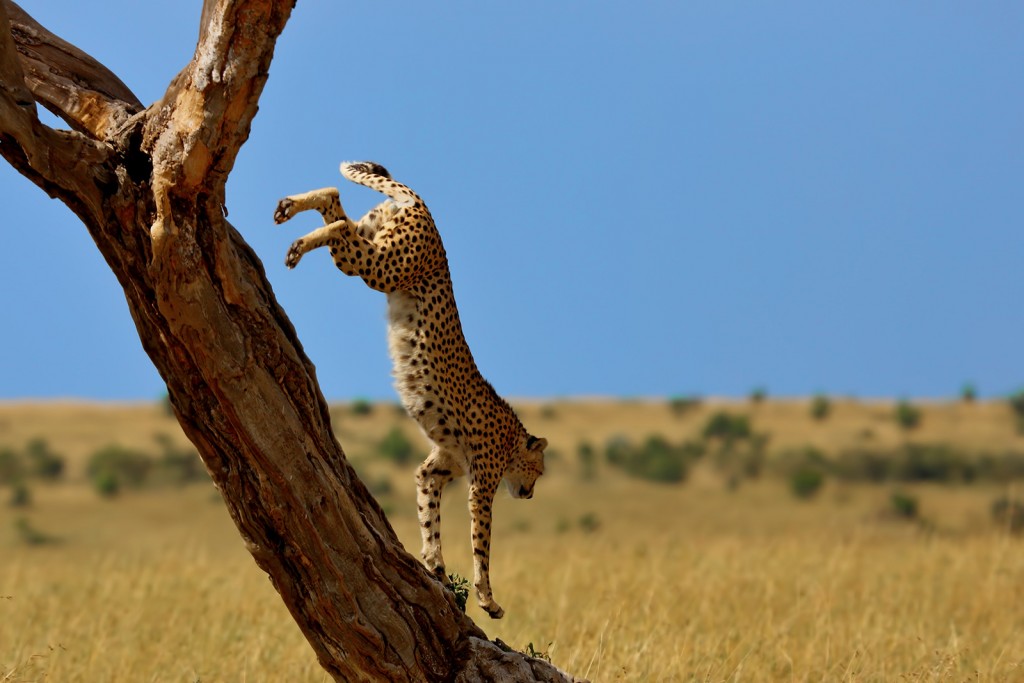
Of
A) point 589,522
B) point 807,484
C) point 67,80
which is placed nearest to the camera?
point 67,80

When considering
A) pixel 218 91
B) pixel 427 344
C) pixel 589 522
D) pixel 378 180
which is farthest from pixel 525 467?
pixel 589 522

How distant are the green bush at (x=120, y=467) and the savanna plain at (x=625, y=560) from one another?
64mm

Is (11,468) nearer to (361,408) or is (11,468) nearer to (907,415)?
(361,408)

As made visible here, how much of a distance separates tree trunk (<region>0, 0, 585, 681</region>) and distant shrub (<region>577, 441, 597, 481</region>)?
2861 centimetres

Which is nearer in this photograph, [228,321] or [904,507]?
[228,321]

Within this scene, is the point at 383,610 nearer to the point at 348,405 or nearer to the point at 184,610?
the point at 184,610

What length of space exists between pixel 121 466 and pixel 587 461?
1247cm

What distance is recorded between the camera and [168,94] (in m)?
4.30

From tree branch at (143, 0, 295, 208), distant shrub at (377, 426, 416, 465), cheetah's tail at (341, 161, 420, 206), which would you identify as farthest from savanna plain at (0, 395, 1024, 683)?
tree branch at (143, 0, 295, 208)

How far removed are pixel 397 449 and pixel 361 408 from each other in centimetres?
479

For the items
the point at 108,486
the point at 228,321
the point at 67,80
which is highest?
the point at 108,486

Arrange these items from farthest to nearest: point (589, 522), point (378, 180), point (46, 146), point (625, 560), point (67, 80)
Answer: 1. point (589, 522)
2. point (625, 560)
3. point (378, 180)
4. point (67, 80)
5. point (46, 146)

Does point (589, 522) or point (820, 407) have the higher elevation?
point (820, 407)

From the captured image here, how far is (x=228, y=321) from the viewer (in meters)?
4.44
